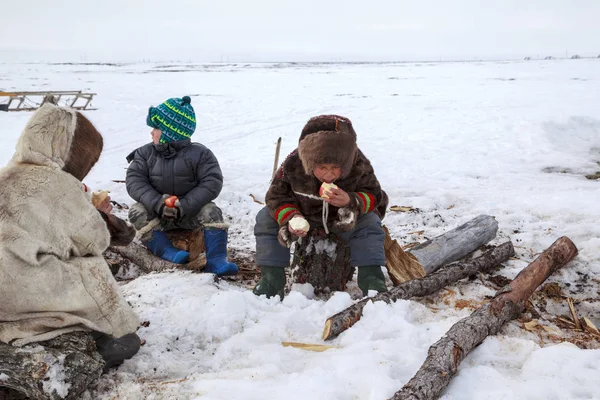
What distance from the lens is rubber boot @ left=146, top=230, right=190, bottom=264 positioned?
4641 mm

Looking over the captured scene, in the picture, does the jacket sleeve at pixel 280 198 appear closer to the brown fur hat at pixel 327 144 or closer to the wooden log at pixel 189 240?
the brown fur hat at pixel 327 144

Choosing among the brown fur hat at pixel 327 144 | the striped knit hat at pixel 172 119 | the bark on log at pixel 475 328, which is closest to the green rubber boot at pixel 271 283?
the brown fur hat at pixel 327 144

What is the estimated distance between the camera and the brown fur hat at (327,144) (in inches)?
137

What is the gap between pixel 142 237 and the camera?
183 inches

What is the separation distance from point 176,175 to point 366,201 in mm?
1868

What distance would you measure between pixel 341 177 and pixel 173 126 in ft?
5.63

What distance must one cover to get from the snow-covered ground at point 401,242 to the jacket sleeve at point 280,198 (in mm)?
622

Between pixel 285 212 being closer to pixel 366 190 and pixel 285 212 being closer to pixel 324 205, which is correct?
pixel 324 205

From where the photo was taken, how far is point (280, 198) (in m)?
3.83

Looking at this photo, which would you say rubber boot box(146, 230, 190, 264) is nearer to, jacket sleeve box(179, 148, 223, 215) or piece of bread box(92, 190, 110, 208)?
Answer: jacket sleeve box(179, 148, 223, 215)

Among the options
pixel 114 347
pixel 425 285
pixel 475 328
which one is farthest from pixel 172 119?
pixel 475 328

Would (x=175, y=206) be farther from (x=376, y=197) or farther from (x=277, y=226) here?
(x=376, y=197)

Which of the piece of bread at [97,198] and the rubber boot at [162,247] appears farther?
the rubber boot at [162,247]

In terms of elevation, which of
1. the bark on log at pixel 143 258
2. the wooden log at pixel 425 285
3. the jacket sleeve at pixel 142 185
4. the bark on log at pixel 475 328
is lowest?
the bark on log at pixel 143 258
